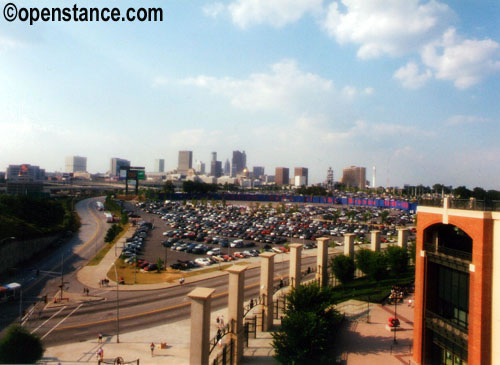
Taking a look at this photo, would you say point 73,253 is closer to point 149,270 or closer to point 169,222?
point 149,270

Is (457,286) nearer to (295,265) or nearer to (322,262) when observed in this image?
(295,265)

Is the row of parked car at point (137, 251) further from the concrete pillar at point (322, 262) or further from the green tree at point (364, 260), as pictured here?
the green tree at point (364, 260)

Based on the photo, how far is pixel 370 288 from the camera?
34625 mm

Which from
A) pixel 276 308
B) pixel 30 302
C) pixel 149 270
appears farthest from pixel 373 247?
pixel 30 302

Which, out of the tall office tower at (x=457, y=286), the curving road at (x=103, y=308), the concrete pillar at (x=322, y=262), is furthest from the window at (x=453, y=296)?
the curving road at (x=103, y=308)

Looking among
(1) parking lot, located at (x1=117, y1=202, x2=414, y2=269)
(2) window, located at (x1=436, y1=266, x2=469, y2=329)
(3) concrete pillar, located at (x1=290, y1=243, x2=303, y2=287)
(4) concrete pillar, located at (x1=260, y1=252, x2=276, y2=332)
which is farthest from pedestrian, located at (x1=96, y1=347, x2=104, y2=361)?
(1) parking lot, located at (x1=117, y1=202, x2=414, y2=269)

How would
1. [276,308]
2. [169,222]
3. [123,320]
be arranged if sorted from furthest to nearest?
1. [169,222]
2. [276,308]
3. [123,320]

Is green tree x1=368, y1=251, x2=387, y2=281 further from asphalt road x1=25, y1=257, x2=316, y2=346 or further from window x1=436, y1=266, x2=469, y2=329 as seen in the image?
window x1=436, y1=266, x2=469, y2=329

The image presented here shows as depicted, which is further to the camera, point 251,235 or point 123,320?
point 251,235

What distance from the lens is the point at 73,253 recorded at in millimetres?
50094

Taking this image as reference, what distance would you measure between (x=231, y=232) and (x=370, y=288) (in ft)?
118

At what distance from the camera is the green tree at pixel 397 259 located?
124ft

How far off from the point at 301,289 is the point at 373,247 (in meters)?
21.9

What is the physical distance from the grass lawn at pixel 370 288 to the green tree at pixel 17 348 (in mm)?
23787
